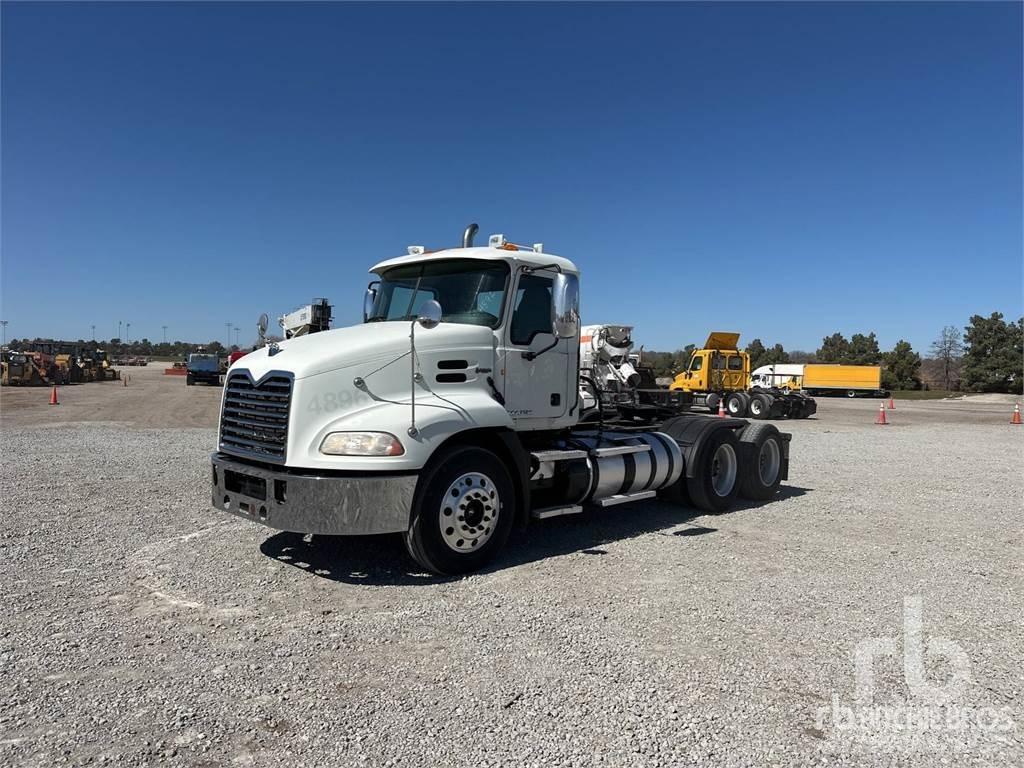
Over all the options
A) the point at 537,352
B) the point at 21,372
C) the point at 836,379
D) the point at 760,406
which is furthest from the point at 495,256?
the point at 836,379

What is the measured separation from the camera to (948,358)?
263ft

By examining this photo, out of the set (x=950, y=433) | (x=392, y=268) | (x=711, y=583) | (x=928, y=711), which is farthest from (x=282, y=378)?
(x=950, y=433)

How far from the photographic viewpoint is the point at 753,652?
4168 mm

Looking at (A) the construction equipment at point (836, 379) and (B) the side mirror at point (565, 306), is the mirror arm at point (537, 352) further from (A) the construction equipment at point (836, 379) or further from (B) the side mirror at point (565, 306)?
(A) the construction equipment at point (836, 379)

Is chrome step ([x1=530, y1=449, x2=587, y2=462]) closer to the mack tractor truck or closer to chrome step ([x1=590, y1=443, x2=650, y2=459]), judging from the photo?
the mack tractor truck

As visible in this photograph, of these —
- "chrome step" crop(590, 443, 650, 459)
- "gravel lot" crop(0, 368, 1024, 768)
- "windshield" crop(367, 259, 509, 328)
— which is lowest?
"gravel lot" crop(0, 368, 1024, 768)

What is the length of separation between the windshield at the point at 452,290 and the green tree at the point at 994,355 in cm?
6566

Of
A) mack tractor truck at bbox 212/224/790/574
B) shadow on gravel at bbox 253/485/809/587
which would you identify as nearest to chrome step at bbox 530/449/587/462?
mack tractor truck at bbox 212/224/790/574

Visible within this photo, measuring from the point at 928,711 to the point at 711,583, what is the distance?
6.92ft

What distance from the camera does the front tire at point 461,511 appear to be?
535 centimetres

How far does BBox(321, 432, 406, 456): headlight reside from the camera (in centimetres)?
513

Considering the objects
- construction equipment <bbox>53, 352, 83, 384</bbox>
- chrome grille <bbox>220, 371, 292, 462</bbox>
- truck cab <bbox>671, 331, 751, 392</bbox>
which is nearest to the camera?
chrome grille <bbox>220, 371, 292, 462</bbox>

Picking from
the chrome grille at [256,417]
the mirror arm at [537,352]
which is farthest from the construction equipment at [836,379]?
the chrome grille at [256,417]

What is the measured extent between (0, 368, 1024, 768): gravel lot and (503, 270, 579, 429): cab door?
4.34 ft
